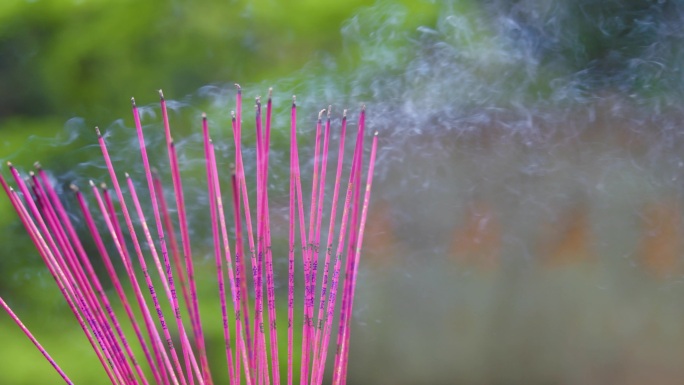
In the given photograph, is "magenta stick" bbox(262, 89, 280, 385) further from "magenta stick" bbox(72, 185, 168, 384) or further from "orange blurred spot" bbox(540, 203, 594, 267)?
"orange blurred spot" bbox(540, 203, 594, 267)

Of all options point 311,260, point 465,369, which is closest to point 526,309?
point 465,369

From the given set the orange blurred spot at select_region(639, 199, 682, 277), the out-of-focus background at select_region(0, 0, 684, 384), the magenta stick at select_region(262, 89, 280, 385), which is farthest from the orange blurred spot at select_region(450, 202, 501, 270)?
the magenta stick at select_region(262, 89, 280, 385)

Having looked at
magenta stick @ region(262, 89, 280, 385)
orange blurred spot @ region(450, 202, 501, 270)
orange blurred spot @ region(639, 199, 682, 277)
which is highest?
magenta stick @ region(262, 89, 280, 385)

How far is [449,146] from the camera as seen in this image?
1.08 metres

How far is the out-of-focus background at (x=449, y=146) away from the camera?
104 centimetres

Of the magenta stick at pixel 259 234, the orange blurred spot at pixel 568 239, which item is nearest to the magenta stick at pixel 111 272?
the magenta stick at pixel 259 234

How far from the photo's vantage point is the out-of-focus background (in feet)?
3.43

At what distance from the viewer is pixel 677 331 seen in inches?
40.6

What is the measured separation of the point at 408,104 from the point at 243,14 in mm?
306

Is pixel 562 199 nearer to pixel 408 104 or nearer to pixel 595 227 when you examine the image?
pixel 595 227

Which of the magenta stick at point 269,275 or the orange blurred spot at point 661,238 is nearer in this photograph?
the magenta stick at point 269,275

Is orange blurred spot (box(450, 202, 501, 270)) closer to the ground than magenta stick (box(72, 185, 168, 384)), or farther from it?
closer to the ground

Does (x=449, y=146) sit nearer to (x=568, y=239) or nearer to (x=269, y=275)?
(x=568, y=239)

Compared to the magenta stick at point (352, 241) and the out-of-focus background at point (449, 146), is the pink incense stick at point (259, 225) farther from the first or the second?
the out-of-focus background at point (449, 146)
